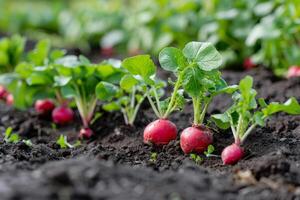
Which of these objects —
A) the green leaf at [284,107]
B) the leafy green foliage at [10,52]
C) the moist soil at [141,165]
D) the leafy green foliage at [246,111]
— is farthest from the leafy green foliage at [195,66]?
the leafy green foliage at [10,52]

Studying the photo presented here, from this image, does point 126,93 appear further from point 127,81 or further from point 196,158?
point 196,158

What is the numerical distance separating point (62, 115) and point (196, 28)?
2.40 meters

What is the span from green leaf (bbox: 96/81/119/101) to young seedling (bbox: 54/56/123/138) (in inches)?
9.0

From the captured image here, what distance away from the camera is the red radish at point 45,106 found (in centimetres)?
500

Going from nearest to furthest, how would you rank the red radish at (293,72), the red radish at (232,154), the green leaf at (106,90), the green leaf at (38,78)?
the red radish at (232,154) → the green leaf at (106,90) → the green leaf at (38,78) → the red radish at (293,72)

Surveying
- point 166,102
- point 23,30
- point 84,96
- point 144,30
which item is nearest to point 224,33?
point 144,30

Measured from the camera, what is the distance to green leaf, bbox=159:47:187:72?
3.38 m

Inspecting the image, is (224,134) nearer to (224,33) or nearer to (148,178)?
(148,178)

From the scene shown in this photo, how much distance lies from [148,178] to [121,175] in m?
0.13

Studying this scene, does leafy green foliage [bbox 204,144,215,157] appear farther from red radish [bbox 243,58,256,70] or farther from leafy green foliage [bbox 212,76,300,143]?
red radish [bbox 243,58,256,70]

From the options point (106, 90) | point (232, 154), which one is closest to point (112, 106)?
point (106, 90)

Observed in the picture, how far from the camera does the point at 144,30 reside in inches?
282

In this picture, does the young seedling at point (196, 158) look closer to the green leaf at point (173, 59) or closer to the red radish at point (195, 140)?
the red radish at point (195, 140)

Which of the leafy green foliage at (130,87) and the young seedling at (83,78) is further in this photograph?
the young seedling at (83,78)
